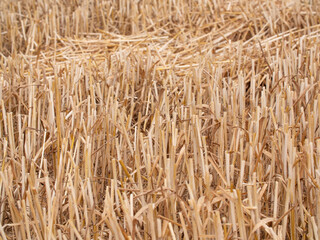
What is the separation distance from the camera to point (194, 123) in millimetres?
1300

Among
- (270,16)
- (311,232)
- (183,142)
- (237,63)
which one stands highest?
(270,16)

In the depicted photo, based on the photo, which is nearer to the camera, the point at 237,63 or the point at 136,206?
the point at 136,206

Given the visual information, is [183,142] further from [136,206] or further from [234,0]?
[234,0]

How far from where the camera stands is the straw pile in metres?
1.11

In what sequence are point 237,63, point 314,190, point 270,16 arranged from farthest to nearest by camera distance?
point 270,16 < point 237,63 < point 314,190

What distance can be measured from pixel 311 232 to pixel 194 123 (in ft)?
1.27

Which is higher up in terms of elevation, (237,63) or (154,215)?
(237,63)

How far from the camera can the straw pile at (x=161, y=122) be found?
1.11 m

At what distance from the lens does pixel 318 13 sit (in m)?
2.68

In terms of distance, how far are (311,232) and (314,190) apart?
11 cm

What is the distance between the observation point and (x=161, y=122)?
1448 mm

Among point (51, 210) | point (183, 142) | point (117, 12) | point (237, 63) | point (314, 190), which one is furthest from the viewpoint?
point (117, 12)

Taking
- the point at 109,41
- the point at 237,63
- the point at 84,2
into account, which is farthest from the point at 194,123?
the point at 84,2

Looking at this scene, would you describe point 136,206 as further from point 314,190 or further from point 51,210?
point 314,190
